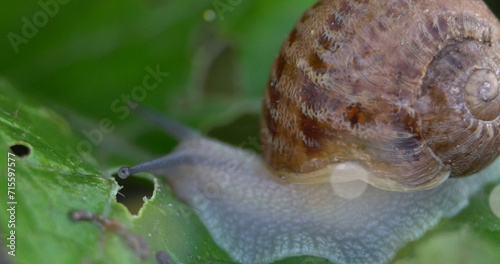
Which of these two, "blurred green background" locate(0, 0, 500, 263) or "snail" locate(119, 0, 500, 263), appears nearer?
"snail" locate(119, 0, 500, 263)

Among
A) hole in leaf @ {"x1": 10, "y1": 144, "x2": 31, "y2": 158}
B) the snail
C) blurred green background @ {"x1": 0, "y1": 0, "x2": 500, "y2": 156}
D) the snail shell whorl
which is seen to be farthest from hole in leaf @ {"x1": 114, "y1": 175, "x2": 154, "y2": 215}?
the snail shell whorl

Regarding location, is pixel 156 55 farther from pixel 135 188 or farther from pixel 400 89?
pixel 400 89

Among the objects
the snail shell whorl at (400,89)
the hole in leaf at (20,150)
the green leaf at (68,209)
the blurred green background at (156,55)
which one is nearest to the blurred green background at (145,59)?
the blurred green background at (156,55)

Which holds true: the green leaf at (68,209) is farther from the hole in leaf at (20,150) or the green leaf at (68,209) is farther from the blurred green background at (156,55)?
the blurred green background at (156,55)

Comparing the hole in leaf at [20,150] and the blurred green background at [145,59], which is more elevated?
the hole in leaf at [20,150]

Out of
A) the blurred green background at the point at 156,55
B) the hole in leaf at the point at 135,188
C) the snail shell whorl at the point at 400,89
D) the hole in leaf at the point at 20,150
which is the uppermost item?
the snail shell whorl at the point at 400,89

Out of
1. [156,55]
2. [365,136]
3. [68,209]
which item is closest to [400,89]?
[365,136]

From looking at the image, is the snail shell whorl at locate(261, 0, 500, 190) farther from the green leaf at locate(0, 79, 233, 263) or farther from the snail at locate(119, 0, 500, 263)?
the green leaf at locate(0, 79, 233, 263)
